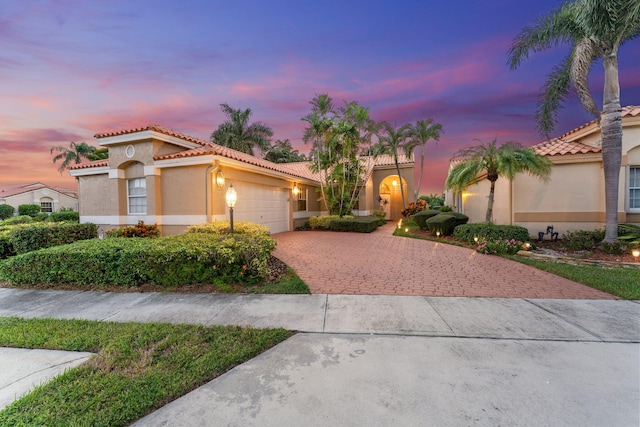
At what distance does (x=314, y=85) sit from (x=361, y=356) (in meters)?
15.4

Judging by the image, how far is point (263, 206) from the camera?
1292 centimetres

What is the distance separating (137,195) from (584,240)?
17.8 meters

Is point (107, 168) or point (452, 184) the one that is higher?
point (107, 168)

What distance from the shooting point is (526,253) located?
7.99m

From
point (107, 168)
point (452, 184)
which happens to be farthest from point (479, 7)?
point (107, 168)

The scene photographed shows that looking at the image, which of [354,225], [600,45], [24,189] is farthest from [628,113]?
[24,189]

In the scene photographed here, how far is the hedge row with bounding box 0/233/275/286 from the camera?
5277mm

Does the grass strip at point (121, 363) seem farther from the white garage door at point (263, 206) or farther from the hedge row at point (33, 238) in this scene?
the white garage door at point (263, 206)

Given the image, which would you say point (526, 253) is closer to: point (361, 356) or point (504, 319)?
point (504, 319)

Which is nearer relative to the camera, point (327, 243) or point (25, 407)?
point (25, 407)

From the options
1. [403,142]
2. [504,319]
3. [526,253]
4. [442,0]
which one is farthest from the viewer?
[403,142]

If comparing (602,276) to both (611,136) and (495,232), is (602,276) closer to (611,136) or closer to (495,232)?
(495,232)

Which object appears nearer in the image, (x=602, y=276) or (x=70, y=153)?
(x=602, y=276)

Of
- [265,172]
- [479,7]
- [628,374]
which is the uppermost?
[479,7]
